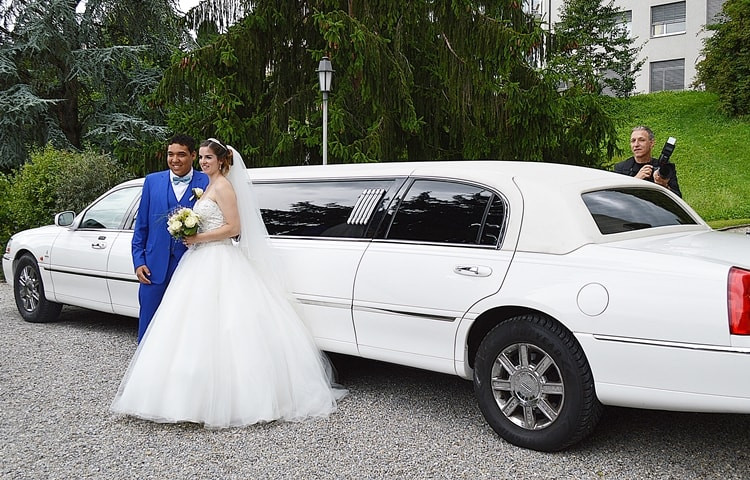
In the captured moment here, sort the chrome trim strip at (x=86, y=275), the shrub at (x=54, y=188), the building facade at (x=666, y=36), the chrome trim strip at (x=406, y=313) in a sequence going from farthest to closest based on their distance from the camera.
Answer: the building facade at (x=666, y=36)
the shrub at (x=54, y=188)
the chrome trim strip at (x=86, y=275)
the chrome trim strip at (x=406, y=313)

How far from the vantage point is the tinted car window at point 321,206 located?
196 inches

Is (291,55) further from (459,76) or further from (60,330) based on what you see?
(60,330)

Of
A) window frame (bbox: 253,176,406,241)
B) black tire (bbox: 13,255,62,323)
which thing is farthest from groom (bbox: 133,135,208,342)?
black tire (bbox: 13,255,62,323)

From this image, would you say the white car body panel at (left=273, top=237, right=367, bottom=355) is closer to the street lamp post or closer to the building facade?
the street lamp post

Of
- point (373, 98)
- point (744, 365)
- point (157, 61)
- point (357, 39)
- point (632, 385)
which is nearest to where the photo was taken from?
point (744, 365)

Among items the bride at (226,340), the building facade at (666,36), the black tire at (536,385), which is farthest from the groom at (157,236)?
the building facade at (666,36)

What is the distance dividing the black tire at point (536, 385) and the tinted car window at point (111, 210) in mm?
4111

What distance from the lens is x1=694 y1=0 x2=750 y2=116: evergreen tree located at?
28266mm

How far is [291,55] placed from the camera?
1308 cm

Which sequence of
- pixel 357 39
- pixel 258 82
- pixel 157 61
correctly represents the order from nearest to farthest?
1. pixel 357 39
2. pixel 258 82
3. pixel 157 61

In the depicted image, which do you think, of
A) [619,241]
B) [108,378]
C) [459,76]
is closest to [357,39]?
[459,76]

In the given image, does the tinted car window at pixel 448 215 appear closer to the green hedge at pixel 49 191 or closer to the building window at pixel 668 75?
the green hedge at pixel 49 191

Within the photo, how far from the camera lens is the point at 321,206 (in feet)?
17.2

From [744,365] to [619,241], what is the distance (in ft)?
3.22
